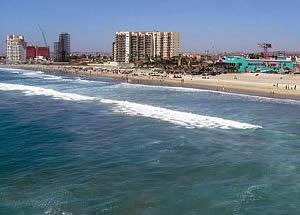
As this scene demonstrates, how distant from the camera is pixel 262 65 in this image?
92125 millimetres

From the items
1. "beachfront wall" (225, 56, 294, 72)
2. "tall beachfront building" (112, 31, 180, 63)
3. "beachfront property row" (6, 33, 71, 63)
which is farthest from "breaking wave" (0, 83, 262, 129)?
"beachfront property row" (6, 33, 71, 63)

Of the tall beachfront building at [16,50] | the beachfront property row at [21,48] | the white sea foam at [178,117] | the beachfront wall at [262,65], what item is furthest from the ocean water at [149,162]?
the tall beachfront building at [16,50]

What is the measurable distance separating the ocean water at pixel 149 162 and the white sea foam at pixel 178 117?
7 cm

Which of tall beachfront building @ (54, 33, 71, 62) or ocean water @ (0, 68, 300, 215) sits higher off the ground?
tall beachfront building @ (54, 33, 71, 62)

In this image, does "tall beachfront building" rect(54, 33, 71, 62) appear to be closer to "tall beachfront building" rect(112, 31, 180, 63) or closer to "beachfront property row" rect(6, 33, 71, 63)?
"beachfront property row" rect(6, 33, 71, 63)

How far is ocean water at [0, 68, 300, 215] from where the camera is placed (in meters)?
12.9

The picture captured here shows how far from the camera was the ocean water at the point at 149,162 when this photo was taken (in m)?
12.9

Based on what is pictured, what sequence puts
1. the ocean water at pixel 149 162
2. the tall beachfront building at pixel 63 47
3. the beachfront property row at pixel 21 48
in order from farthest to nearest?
the beachfront property row at pixel 21 48 → the tall beachfront building at pixel 63 47 → the ocean water at pixel 149 162

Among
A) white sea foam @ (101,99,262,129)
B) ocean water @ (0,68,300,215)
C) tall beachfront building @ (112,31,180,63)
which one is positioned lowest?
ocean water @ (0,68,300,215)

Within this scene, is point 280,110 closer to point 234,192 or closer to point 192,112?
point 192,112

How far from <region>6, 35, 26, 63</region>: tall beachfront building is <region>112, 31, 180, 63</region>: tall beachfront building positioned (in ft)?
198

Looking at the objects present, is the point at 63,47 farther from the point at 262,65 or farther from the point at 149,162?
the point at 149,162

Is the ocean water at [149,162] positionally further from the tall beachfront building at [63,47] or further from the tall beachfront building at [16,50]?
the tall beachfront building at [16,50]

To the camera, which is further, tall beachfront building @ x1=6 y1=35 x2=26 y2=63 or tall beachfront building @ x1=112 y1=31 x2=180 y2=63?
tall beachfront building @ x1=6 y1=35 x2=26 y2=63
